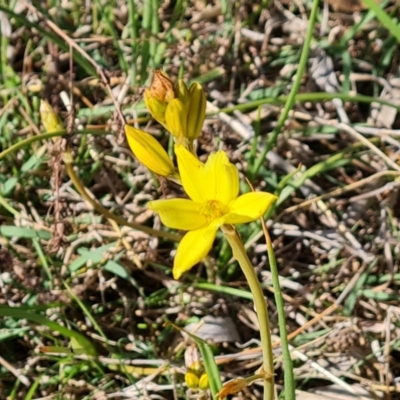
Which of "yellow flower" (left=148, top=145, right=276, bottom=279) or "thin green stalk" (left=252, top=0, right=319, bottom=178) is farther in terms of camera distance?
"thin green stalk" (left=252, top=0, right=319, bottom=178)

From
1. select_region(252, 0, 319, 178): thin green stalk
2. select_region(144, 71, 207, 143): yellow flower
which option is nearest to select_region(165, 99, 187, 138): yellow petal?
select_region(144, 71, 207, 143): yellow flower

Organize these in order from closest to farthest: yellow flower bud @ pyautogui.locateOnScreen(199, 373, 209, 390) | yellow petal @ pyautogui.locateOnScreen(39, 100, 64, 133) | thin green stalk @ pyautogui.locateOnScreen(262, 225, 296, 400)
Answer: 1. thin green stalk @ pyautogui.locateOnScreen(262, 225, 296, 400)
2. yellow flower bud @ pyautogui.locateOnScreen(199, 373, 209, 390)
3. yellow petal @ pyautogui.locateOnScreen(39, 100, 64, 133)

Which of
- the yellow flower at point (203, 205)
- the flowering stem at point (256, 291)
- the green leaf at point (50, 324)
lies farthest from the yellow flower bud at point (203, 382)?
the yellow flower at point (203, 205)

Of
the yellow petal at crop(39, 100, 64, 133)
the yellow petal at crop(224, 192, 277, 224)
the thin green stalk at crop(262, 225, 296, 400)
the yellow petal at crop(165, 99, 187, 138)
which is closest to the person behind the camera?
the yellow petal at crop(224, 192, 277, 224)

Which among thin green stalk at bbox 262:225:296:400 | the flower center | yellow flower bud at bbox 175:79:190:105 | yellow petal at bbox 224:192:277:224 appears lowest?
thin green stalk at bbox 262:225:296:400

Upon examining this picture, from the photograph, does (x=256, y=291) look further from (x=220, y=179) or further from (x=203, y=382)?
(x=203, y=382)

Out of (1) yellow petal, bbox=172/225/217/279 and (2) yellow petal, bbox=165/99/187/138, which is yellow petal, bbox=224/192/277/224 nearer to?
(1) yellow petal, bbox=172/225/217/279
